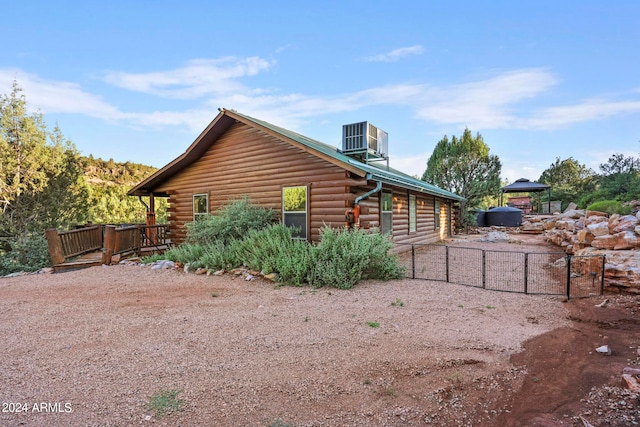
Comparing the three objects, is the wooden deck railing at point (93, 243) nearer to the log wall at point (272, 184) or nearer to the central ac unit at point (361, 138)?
the log wall at point (272, 184)

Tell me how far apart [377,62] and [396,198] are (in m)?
4.97

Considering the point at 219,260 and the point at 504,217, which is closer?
the point at 219,260

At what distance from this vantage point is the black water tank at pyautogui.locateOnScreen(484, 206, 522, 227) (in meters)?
21.3

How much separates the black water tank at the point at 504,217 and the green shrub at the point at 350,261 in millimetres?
18475

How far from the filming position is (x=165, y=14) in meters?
8.95

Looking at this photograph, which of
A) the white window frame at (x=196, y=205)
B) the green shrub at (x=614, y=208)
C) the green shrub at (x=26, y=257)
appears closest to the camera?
the green shrub at (x=26, y=257)

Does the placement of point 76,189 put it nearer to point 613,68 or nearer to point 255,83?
point 255,83

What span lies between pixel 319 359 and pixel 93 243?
11048 mm

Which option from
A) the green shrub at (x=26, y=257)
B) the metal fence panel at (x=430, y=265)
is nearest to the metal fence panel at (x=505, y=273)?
the metal fence panel at (x=430, y=265)

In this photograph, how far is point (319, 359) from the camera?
121 inches

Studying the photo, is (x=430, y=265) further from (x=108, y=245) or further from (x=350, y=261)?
(x=108, y=245)

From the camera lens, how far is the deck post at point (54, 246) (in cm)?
857

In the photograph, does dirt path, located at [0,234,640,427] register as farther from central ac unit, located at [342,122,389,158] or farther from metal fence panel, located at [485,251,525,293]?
central ac unit, located at [342,122,389,158]

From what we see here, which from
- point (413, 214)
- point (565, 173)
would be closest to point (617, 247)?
point (413, 214)
